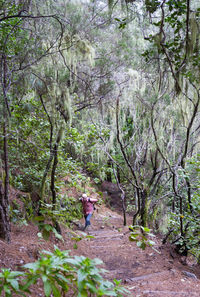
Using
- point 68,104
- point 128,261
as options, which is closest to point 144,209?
point 128,261

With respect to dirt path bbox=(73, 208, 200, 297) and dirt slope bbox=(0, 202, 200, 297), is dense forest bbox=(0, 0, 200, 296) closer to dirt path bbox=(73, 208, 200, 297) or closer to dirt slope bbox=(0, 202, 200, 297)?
dirt slope bbox=(0, 202, 200, 297)

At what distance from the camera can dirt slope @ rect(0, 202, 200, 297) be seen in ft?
9.39

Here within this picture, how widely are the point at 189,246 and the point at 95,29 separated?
723 centimetres

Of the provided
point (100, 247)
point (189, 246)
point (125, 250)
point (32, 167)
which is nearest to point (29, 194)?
point (32, 167)

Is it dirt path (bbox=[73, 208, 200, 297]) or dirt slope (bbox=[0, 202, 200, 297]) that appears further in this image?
dirt path (bbox=[73, 208, 200, 297])

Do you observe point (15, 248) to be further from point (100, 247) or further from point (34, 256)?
point (100, 247)

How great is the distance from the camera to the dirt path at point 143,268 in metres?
3.02

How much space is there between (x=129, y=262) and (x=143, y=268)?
0.34m

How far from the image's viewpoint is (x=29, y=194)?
4.93m

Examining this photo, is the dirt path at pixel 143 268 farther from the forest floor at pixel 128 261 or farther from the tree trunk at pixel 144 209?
the tree trunk at pixel 144 209

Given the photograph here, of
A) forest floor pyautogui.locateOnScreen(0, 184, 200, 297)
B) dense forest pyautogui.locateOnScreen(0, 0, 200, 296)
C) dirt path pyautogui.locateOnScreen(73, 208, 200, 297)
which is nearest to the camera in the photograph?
forest floor pyautogui.locateOnScreen(0, 184, 200, 297)

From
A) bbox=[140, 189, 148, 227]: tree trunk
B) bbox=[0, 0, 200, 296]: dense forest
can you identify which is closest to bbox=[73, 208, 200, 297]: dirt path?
bbox=[0, 0, 200, 296]: dense forest

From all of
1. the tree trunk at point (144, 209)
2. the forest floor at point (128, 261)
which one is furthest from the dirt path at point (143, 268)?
the tree trunk at point (144, 209)

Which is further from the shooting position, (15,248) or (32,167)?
(32,167)
